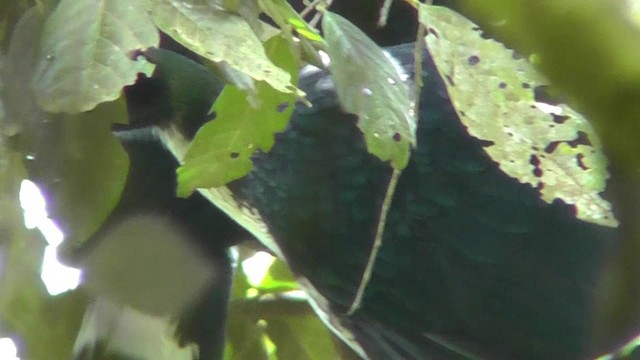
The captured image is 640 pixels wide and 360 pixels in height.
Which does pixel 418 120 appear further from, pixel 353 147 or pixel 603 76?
pixel 603 76

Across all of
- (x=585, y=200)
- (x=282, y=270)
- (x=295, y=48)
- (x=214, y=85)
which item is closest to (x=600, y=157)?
(x=585, y=200)

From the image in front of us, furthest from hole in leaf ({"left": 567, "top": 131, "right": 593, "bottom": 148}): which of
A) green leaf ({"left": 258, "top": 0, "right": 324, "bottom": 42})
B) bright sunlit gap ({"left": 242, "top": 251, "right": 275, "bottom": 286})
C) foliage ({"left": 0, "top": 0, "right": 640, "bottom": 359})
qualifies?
bright sunlit gap ({"left": 242, "top": 251, "right": 275, "bottom": 286})

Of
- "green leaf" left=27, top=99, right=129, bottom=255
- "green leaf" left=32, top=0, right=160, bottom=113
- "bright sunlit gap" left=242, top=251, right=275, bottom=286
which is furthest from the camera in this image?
"bright sunlit gap" left=242, top=251, right=275, bottom=286

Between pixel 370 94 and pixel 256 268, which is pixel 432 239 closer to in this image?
pixel 370 94

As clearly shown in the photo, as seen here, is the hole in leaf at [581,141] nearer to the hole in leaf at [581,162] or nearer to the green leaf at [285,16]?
the hole in leaf at [581,162]

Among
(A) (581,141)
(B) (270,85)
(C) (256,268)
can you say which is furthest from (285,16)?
(C) (256,268)

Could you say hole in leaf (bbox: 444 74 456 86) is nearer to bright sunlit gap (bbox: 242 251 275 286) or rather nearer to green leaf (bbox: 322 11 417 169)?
green leaf (bbox: 322 11 417 169)

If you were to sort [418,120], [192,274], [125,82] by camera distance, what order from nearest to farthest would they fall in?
[125,82], [418,120], [192,274]
